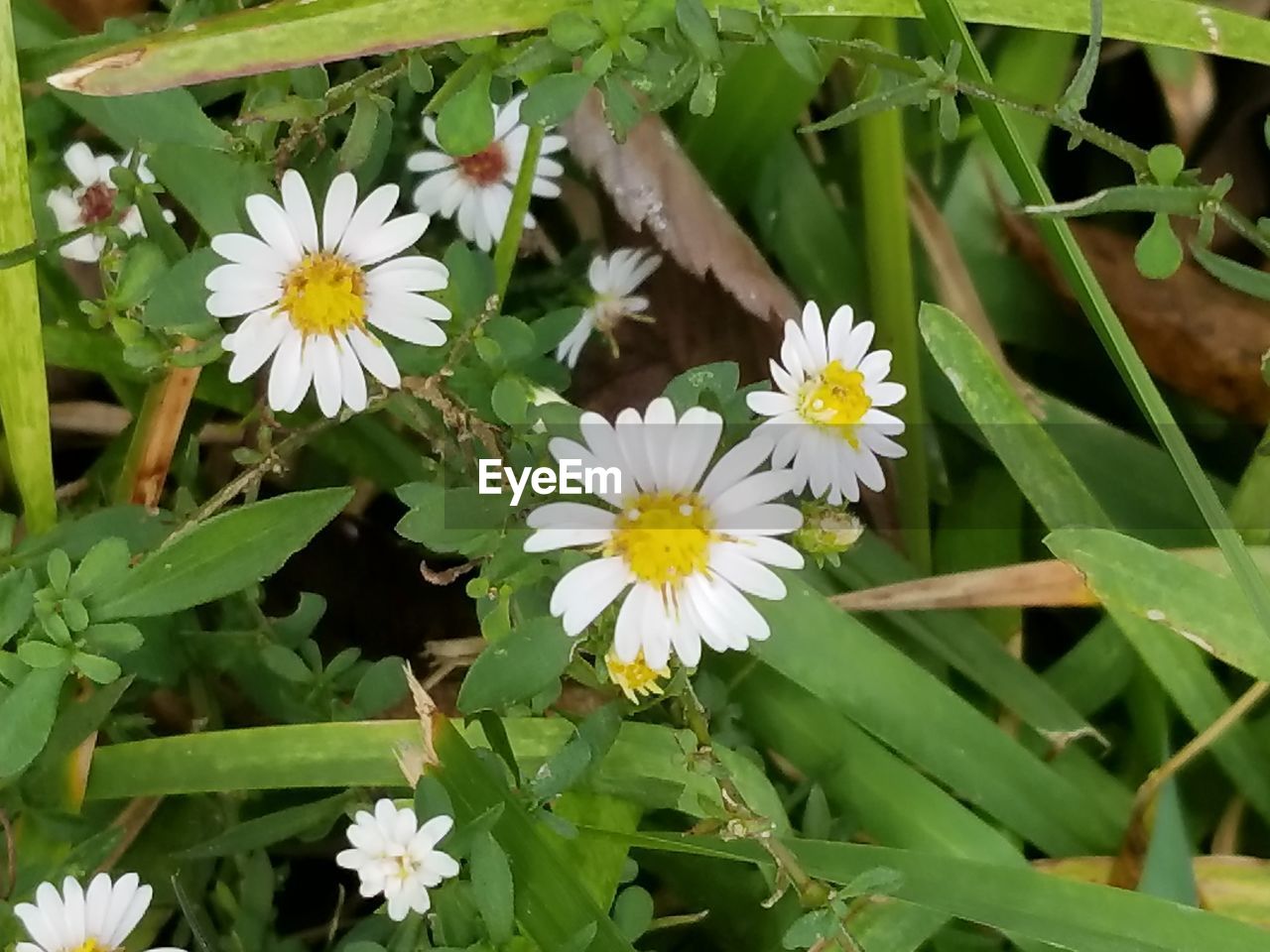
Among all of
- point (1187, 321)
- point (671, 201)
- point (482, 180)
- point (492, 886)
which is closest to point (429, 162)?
point (482, 180)

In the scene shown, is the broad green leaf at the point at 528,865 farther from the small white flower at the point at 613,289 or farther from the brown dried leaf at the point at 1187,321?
the brown dried leaf at the point at 1187,321

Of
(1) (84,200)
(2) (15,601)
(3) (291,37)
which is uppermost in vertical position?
(1) (84,200)

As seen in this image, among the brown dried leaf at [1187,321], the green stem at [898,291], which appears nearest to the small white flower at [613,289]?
the green stem at [898,291]

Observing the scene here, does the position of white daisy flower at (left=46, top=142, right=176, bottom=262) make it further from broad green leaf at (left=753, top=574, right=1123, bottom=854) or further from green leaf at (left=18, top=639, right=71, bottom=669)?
broad green leaf at (left=753, top=574, right=1123, bottom=854)

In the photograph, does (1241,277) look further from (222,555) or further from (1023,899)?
(222,555)

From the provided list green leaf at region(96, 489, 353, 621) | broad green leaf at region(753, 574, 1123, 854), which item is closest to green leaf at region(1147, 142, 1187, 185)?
broad green leaf at region(753, 574, 1123, 854)

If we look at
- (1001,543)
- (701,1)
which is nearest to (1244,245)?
(1001,543)
